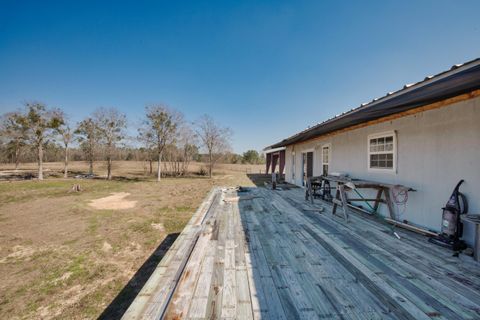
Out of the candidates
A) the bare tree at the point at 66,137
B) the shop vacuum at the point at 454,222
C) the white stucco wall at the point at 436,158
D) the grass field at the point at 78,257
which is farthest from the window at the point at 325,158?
the bare tree at the point at 66,137

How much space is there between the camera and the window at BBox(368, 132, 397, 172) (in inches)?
165

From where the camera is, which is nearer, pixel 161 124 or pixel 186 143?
pixel 161 124

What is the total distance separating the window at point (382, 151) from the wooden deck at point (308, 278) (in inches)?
63.4

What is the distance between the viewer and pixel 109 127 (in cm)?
1997

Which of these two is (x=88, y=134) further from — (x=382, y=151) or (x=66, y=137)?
(x=382, y=151)

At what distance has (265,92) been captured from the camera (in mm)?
14656

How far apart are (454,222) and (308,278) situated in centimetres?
264

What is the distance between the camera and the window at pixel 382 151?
4.20 m

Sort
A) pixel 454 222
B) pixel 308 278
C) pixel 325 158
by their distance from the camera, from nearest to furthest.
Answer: pixel 308 278 → pixel 454 222 → pixel 325 158

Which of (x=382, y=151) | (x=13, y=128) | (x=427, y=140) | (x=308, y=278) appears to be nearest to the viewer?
(x=308, y=278)

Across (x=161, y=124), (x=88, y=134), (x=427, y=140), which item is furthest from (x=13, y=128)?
(x=427, y=140)

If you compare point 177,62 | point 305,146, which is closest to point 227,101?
point 177,62

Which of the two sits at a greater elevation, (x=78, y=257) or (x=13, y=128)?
(x=13, y=128)

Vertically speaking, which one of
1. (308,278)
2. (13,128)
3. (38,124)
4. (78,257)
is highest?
(38,124)
